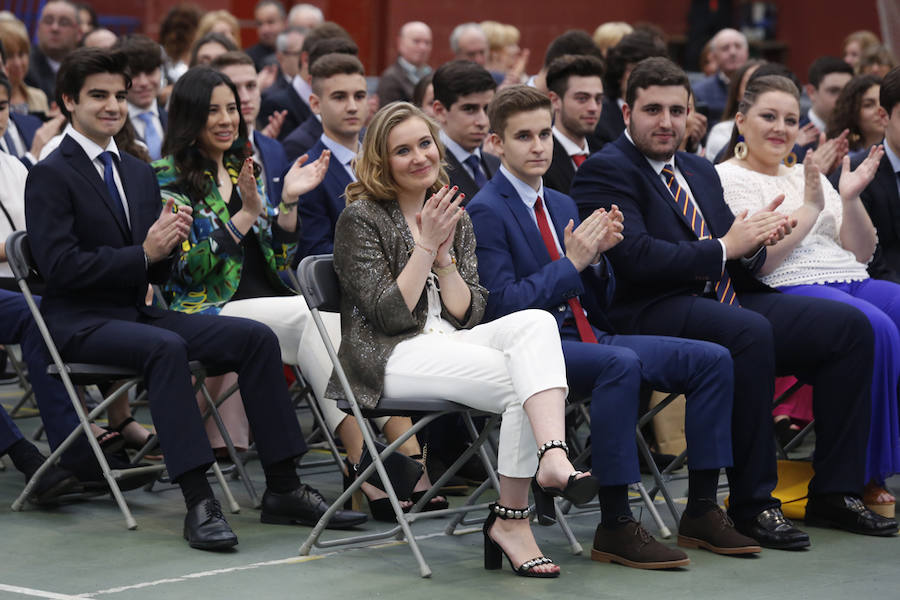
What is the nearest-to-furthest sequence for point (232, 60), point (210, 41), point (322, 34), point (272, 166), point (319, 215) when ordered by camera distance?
point (319, 215) → point (272, 166) → point (232, 60) → point (210, 41) → point (322, 34)

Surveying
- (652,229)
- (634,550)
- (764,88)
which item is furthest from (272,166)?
(634,550)

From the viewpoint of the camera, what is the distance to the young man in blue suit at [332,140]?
6.17 meters

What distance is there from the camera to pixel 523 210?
5148 millimetres

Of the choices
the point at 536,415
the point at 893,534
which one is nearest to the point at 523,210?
the point at 536,415

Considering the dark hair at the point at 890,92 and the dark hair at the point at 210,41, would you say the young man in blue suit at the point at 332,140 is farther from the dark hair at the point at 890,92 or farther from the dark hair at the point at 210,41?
the dark hair at the point at 890,92

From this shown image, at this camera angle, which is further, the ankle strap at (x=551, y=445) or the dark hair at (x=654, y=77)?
the dark hair at (x=654, y=77)

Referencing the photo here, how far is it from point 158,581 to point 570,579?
130 centimetres

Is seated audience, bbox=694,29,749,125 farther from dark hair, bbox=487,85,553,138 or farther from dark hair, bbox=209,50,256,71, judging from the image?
dark hair, bbox=487,85,553,138

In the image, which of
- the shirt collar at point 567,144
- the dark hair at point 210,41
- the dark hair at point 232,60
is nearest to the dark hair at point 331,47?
the dark hair at point 232,60

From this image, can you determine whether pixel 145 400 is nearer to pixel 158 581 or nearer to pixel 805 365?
pixel 158 581

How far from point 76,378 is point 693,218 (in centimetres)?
244

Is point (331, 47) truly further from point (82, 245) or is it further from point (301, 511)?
point (301, 511)

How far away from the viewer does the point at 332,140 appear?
257 inches

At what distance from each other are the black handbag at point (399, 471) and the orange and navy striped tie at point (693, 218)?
1487mm
